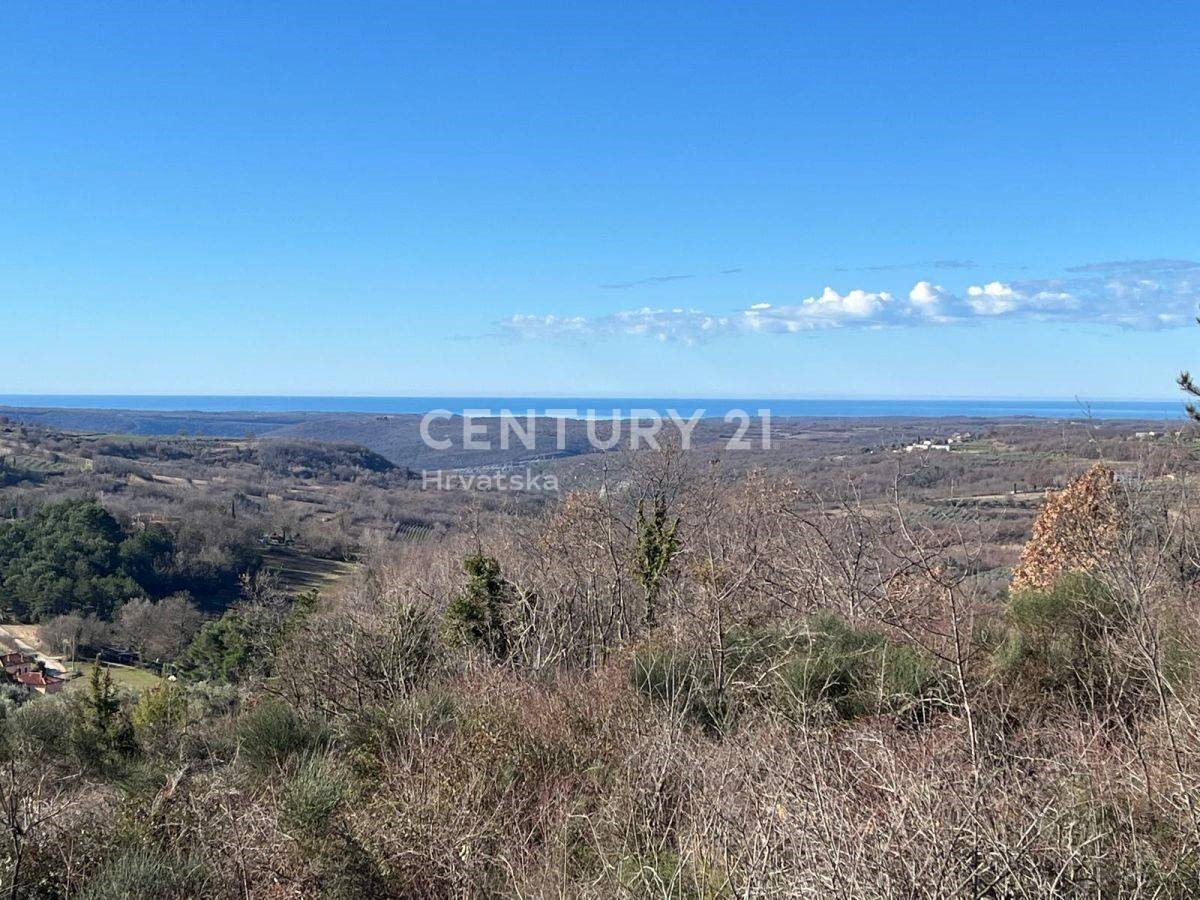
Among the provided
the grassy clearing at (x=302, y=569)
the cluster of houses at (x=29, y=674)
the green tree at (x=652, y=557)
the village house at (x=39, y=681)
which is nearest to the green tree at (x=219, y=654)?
the village house at (x=39, y=681)

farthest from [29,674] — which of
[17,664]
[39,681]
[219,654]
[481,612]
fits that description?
[481,612]

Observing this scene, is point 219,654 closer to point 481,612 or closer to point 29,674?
point 29,674

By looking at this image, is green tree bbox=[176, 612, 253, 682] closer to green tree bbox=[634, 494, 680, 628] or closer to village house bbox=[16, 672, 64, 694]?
village house bbox=[16, 672, 64, 694]

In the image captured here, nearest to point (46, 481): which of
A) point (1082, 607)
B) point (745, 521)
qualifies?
point (745, 521)

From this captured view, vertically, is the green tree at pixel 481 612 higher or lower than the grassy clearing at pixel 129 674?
higher

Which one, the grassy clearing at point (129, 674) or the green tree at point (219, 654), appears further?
the grassy clearing at point (129, 674)

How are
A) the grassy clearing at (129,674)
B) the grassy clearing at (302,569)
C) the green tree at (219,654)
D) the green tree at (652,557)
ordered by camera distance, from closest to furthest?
the green tree at (652,557) → the green tree at (219,654) → the grassy clearing at (129,674) → the grassy clearing at (302,569)

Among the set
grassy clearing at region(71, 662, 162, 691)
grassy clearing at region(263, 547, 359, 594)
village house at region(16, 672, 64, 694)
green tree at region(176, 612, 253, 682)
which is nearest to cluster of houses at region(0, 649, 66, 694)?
village house at region(16, 672, 64, 694)

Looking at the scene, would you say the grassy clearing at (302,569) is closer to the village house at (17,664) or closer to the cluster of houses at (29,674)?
the village house at (17,664)

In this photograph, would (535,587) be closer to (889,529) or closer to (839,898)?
(889,529)
